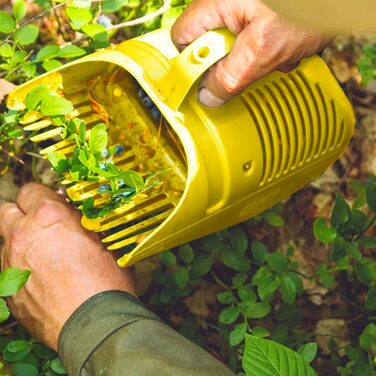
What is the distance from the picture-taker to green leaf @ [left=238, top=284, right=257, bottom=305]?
1.51 metres

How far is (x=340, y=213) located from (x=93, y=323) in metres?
0.56

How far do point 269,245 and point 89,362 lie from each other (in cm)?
79

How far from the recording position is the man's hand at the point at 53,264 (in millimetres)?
1359

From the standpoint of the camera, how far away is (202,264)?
5.27 feet

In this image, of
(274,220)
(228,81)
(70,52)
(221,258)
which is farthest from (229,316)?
(70,52)

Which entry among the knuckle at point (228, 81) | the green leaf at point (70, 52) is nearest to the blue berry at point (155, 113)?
the green leaf at point (70, 52)

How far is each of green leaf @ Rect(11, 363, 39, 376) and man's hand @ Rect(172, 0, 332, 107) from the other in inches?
25.3

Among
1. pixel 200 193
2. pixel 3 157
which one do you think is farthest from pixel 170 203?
pixel 3 157

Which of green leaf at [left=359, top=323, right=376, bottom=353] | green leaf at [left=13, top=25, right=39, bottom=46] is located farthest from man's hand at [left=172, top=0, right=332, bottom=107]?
green leaf at [left=359, top=323, right=376, bottom=353]

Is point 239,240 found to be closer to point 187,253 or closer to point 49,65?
point 187,253

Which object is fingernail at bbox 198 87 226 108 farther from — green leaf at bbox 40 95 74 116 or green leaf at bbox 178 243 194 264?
green leaf at bbox 178 243 194 264

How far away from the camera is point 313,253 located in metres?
1.86

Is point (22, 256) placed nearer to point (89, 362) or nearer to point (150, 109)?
point (89, 362)

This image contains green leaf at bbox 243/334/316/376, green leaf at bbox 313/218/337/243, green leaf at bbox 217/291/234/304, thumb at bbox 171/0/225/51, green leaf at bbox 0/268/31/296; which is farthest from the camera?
green leaf at bbox 217/291/234/304
